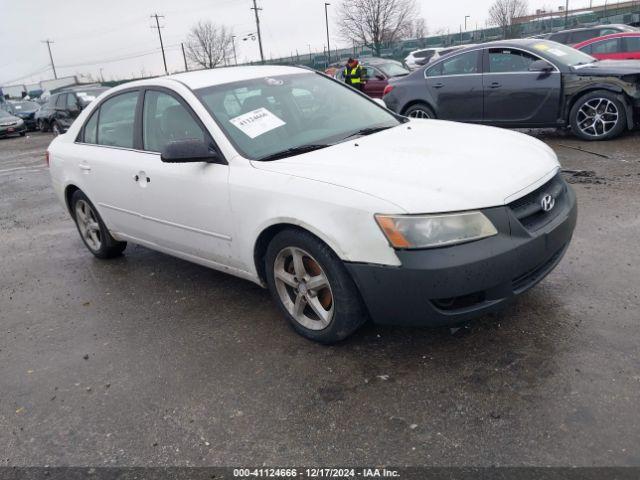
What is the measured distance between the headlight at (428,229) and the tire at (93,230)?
3.22m

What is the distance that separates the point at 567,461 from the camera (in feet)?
7.33

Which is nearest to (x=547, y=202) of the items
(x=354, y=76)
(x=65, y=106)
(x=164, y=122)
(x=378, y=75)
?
(x=164, y=122)

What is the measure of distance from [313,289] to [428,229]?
0.83 meters

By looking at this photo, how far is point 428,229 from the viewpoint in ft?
8.79

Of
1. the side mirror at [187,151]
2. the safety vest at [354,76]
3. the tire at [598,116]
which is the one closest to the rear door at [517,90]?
the tire at [598,116]

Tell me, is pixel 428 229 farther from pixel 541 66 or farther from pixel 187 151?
pixel 541 66

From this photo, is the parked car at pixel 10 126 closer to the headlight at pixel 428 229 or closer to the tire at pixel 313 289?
the tire at pixel 313 289

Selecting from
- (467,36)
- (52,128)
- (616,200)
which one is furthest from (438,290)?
(467,36)

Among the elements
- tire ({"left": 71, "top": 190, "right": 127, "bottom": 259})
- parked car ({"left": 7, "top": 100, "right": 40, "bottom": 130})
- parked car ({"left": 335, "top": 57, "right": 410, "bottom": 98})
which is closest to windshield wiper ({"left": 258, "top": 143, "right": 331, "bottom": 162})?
tire ({"left": 71, "top": 190, "right": 127, "bottom": 259})

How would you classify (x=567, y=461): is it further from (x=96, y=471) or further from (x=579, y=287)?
(x=96, y=471)

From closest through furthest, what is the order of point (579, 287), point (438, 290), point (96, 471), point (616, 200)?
point (96, 471)
point (438, 290)
point (579, 287)
point (616, 200)

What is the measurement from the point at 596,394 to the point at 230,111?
8.98ft

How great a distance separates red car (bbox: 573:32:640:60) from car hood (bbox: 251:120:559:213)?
10.9 m

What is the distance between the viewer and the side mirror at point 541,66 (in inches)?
322
